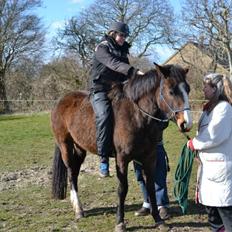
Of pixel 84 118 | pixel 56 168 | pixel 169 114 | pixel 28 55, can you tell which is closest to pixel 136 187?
pixel 56 168

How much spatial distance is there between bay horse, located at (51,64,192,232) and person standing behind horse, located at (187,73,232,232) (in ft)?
0.98

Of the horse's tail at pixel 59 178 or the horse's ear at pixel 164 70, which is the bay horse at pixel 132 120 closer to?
the horse's ear at pixel 164 70

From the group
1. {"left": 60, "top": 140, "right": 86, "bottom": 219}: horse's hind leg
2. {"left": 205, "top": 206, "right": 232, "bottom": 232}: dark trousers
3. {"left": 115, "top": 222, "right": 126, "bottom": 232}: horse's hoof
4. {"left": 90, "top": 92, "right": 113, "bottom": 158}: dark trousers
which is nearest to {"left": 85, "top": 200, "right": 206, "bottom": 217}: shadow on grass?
{"left": 60, "top": 140, "right": 86, "bottom": 219}: horse's hind leg

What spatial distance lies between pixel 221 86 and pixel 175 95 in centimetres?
57

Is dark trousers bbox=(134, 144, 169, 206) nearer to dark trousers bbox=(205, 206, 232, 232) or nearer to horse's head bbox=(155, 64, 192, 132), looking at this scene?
horse's head bbox=(155, 64, 192, 132)

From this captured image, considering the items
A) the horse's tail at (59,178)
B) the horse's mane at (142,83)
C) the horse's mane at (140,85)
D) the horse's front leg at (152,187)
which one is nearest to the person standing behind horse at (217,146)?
the horse's mane at (142,83)

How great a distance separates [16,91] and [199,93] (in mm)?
17579

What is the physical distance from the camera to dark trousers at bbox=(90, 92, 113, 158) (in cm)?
473

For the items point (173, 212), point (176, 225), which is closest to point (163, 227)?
point (176, 225)

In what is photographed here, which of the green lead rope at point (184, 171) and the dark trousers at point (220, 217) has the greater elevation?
the green lead rope at point (184, 171)

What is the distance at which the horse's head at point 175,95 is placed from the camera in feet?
12.7

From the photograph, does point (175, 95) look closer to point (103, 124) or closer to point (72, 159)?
point (103, 124)

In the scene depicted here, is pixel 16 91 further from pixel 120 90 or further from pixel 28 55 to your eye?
pixel 120 90

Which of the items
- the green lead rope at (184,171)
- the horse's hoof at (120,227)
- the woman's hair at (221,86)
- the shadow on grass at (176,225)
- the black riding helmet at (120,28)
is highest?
the black riding helmet at (120,28)
